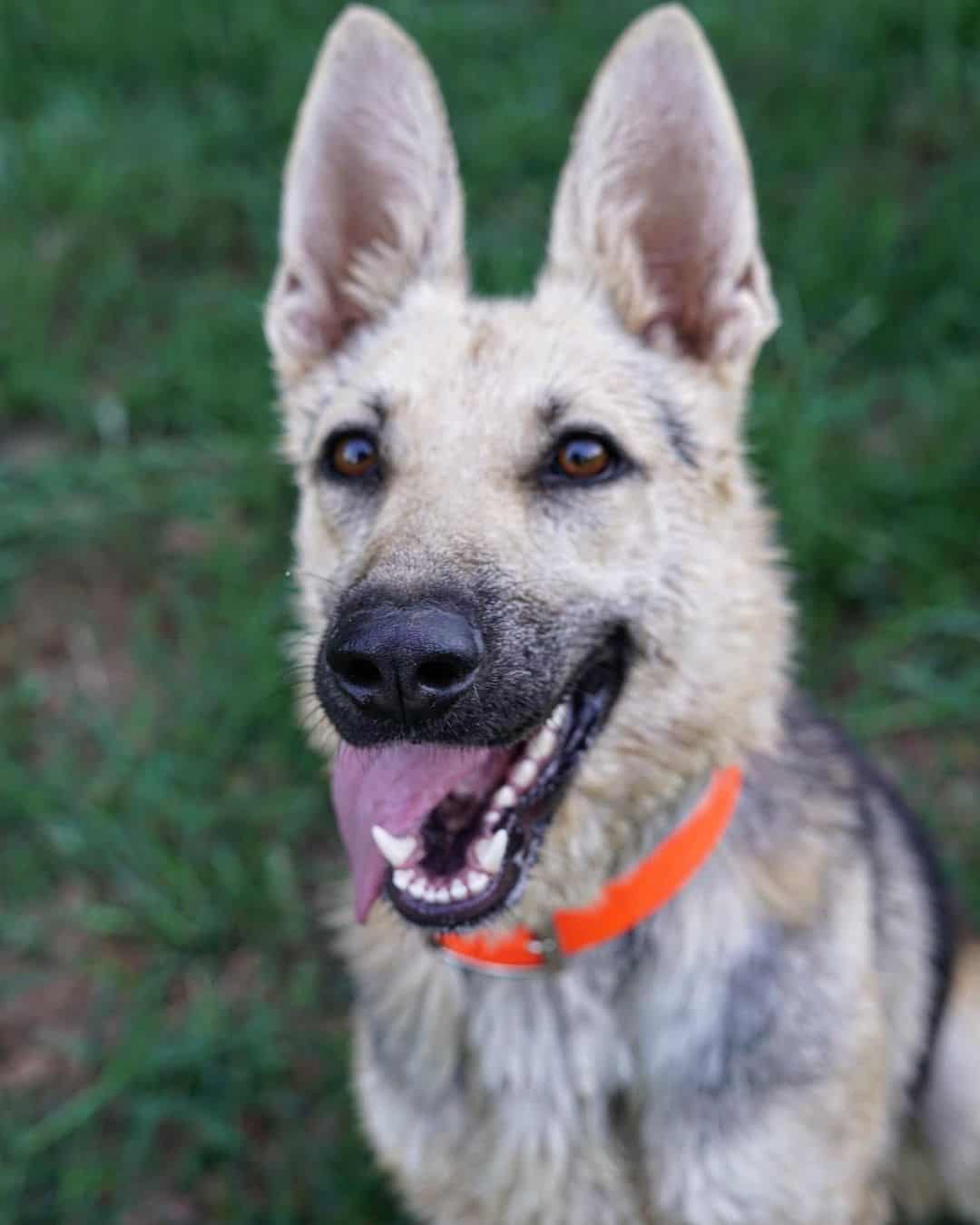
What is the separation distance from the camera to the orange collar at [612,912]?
263 centimetres

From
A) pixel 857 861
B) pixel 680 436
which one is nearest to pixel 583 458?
pixel 680 436

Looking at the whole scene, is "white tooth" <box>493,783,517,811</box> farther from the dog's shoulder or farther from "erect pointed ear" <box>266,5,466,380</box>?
"erect pointed ear" <box>266,5,466,380</box>

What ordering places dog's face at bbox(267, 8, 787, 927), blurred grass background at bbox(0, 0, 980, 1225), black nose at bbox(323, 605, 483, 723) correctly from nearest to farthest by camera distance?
black nose at bbox(323, 605, 483, 723)
dog's face at bbox(267, 8, 787, 927)
blurred grass background at bbox(0, 0, 980, 1225)

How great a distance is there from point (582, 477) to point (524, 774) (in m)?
0.63

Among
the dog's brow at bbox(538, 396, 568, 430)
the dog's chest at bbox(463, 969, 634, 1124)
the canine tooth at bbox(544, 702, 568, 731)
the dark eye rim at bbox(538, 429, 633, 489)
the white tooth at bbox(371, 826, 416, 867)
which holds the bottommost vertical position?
the dog's chest at bbox(463, 969, 634, 1124)

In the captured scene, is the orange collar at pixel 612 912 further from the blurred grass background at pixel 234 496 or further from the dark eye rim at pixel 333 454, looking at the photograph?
the blurred grass background at pixel 234 496

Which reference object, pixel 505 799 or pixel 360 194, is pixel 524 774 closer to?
pixel 505 799

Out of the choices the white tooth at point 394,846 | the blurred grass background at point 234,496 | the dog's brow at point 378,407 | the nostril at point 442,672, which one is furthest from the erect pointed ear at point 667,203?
the white tooth at point 394,846

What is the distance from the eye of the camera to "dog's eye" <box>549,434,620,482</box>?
103 inches

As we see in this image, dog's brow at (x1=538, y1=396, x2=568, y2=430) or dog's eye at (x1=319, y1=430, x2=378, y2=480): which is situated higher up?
dog's brow at (x1=538, y1=396, x2=568, y2=430)

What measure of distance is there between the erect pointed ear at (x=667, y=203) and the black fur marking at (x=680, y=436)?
0.73 ft

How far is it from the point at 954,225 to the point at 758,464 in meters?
1.48

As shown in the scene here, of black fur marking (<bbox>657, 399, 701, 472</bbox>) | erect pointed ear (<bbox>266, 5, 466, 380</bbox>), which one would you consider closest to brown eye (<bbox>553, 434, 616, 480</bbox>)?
black fur marking (<bbox>657, 399, 701, 472</bbox>)

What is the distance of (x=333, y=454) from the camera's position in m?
2.82
